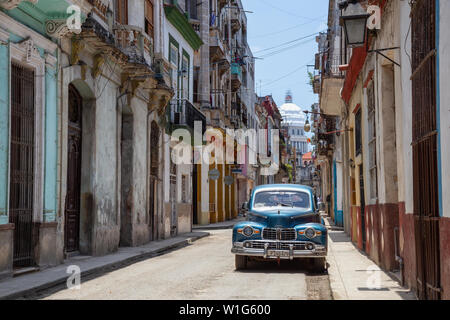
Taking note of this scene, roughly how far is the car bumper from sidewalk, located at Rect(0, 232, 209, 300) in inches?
122

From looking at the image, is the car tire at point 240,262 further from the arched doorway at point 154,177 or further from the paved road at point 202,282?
the arched doorway at point 154,177

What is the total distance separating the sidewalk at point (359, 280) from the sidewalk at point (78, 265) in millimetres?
4660

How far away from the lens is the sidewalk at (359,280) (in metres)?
8.36

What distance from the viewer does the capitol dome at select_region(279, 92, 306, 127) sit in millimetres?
171750

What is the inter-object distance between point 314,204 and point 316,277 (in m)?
2.26

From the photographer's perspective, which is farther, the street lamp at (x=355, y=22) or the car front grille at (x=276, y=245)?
the car front grille at (x=276, y=245)

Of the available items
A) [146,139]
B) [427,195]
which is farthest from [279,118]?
[427,195]

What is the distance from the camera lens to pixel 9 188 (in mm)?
11031

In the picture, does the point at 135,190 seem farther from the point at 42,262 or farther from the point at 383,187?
the point at 383,187

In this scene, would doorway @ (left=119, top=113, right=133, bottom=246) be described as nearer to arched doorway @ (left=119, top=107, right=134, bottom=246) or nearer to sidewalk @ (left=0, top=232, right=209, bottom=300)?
arched doorway @ (left=119, top=107, right=134, bottom=246)

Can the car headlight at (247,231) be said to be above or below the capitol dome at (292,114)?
below

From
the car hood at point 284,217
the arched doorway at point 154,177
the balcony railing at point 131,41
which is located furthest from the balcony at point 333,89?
the car hood at point 284,217

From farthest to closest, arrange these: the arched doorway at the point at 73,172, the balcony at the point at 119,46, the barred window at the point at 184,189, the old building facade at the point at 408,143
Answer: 1. the barred window at the point at 184,189
2. the arched doorway at the point at 73,172
3. the balcony at the point at 119,46
4. the old building facade at the point at 408,143

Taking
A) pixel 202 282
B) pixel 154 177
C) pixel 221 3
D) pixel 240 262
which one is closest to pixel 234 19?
pixel 221 3
